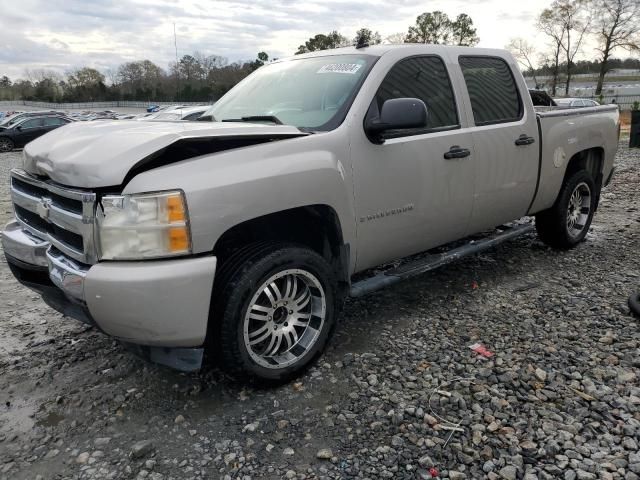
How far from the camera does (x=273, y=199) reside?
9.20 ft

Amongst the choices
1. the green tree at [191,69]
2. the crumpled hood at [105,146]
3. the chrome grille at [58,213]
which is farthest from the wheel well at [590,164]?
the green tree at [191,69]

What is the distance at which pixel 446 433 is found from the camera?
2.66 metres

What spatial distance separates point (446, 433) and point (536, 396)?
646 mm

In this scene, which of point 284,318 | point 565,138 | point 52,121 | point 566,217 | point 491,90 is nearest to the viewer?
point 284,318

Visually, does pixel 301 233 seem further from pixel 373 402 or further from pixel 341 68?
pixel 341 68

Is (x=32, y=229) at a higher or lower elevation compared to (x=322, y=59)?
lower

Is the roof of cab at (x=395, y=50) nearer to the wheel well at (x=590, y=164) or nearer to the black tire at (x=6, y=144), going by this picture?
the wheel well at (x=590, y=164)

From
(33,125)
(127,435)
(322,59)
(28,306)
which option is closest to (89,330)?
(28,306)

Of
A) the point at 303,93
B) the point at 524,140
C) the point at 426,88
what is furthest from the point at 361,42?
the point at 524,140

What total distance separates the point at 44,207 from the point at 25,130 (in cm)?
2333

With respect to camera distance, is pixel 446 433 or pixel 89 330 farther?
pixel 89 330

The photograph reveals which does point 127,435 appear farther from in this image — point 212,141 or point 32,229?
point 212,141

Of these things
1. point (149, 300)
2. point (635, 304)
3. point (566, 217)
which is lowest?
point (635, 304)

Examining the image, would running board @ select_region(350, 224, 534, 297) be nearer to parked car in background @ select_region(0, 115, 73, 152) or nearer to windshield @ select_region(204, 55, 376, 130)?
windshield @ select_region(204, 55, 376, 130)
